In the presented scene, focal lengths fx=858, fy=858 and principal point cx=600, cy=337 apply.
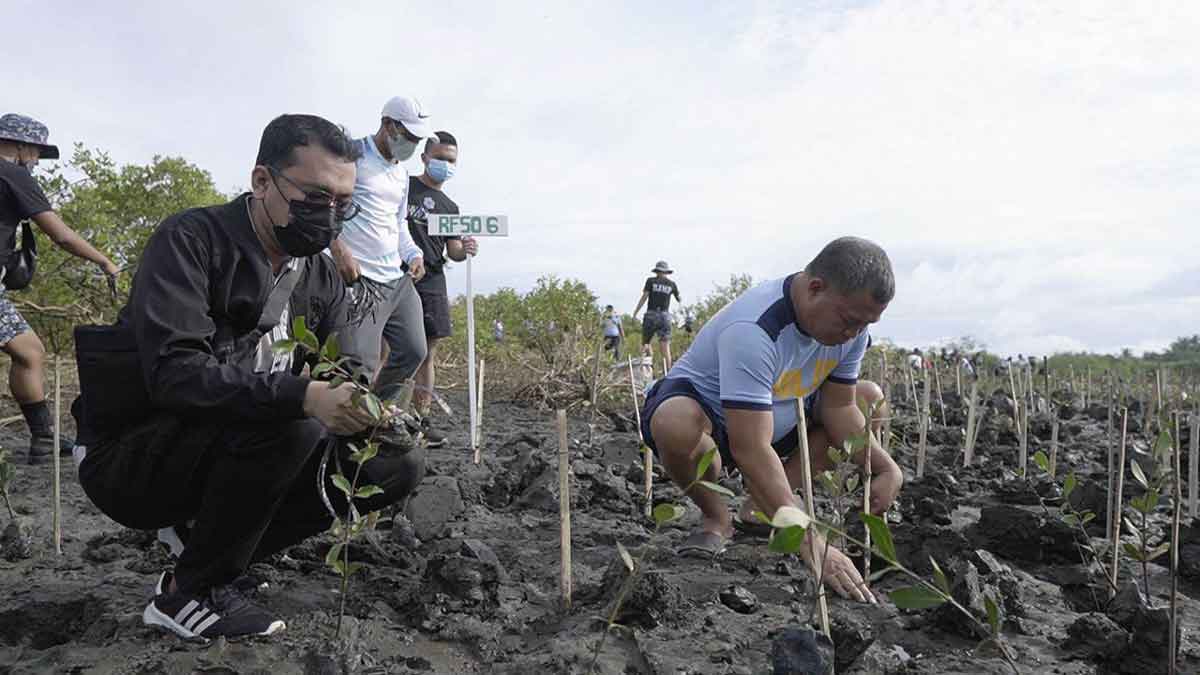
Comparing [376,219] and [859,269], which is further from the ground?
[376,219]

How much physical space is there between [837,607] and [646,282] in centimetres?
1064

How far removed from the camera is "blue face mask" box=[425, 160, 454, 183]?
5375 millimetres

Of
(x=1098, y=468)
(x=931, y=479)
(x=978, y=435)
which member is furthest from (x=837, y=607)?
(x=978, y=435)

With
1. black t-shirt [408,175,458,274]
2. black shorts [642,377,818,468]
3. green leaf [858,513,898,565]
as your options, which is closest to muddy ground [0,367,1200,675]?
black shorts [642,377,818,468]

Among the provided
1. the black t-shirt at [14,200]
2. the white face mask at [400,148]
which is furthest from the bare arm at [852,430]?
the black t-shirt at [14,200]

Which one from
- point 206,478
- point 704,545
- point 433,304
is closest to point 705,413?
point 704,545

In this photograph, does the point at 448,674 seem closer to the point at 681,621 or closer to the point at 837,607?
the point at 681,621

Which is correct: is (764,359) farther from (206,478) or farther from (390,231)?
(390,231)

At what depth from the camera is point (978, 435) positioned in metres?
6.69

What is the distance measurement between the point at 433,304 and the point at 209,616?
11.4ft

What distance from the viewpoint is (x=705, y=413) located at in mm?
3088

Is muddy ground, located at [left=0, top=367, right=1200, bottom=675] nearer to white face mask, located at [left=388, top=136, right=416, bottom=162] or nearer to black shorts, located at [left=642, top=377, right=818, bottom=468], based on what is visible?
black shorts, located at [left=642, top=377, right=818, bottom=468]

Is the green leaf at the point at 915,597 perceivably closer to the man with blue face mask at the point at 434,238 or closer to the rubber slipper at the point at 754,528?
the rubber slipper at the point at 754,528

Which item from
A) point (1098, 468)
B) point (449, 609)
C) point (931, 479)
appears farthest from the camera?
point (1098, 468)
